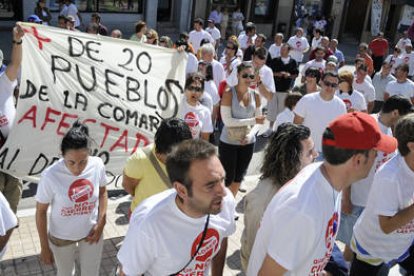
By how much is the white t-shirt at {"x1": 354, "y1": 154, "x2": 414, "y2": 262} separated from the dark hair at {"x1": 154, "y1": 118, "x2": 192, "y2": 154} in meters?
1.29

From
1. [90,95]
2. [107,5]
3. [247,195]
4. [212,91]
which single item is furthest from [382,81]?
[107,5]

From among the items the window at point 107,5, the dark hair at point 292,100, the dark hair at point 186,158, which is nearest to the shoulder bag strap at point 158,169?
the dark hair at point 186,158

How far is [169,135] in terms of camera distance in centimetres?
→ 279

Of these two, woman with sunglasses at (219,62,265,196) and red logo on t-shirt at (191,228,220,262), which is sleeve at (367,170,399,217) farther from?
woman with sunglasses at (219,62,265,196)

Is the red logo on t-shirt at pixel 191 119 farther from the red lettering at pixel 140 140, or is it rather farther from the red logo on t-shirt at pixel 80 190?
the red logo on t-shirt at pixel 80 190

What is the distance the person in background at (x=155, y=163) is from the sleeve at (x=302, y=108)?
2318mm

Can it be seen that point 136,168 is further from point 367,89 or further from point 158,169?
point 367,89

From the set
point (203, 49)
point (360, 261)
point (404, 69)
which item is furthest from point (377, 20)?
point (360, 261)

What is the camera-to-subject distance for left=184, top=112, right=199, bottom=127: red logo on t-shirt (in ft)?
15.1

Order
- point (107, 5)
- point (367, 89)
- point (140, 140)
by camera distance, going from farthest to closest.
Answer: point (107, 5), point (367, 89), point (140, 140)

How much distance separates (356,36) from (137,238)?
25.9 meters

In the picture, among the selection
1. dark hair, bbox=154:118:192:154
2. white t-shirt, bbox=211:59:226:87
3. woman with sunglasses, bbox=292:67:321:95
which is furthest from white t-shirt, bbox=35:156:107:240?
white t-shirt, bbox=211:59:226:87

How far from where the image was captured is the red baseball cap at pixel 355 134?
6.89 ft

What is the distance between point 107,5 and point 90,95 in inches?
573
